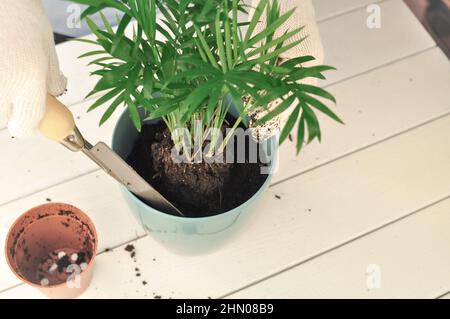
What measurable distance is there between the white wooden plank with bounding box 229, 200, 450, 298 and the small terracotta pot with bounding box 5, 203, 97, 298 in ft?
0.84

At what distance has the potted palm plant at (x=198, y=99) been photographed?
57 centimetres

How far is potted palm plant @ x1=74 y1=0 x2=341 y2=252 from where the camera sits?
57 cm

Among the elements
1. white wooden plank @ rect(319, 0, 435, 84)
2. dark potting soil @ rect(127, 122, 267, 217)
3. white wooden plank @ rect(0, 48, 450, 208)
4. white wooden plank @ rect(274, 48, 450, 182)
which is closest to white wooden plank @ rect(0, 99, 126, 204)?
white wooden plank @ rect(0, 48, 450, 208)

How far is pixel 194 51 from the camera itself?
26.3 inches

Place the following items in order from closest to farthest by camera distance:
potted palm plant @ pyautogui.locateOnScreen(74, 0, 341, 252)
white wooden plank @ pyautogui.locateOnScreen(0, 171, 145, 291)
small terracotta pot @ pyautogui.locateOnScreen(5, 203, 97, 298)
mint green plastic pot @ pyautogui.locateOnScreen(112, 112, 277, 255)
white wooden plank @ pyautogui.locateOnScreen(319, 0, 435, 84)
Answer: potted palm plant @ pyautogui.locateOnScreen(74, 0, 341, 252) < mint green plastic pot @ pyautogui.locateOnScreen(112, 112, 277, 255) < small terracotta pot @ pyautogui.locateOnScreen(5, 203, 97, 298) < white wooden plank @ pyautogui.locateOnScreen(0, 171, 145, 291) < white wooden plank @ pyautogui.locateOnScreen(319, 0, 435, 84)

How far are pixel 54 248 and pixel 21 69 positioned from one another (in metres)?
0.43

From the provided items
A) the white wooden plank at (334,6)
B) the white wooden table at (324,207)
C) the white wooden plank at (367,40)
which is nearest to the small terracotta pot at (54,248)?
the white wooden table at (324,207)

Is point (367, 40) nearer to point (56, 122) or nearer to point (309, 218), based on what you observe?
point (309, 218)

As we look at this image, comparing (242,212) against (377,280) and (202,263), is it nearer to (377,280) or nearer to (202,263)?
(202,263)

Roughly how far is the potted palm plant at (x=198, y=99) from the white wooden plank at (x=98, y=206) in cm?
15

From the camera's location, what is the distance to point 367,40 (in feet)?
3.86

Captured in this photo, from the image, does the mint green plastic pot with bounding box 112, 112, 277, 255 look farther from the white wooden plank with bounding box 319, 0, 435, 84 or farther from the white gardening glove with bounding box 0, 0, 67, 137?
the white wooden plank with bounding box 319, 0, 435, 84
